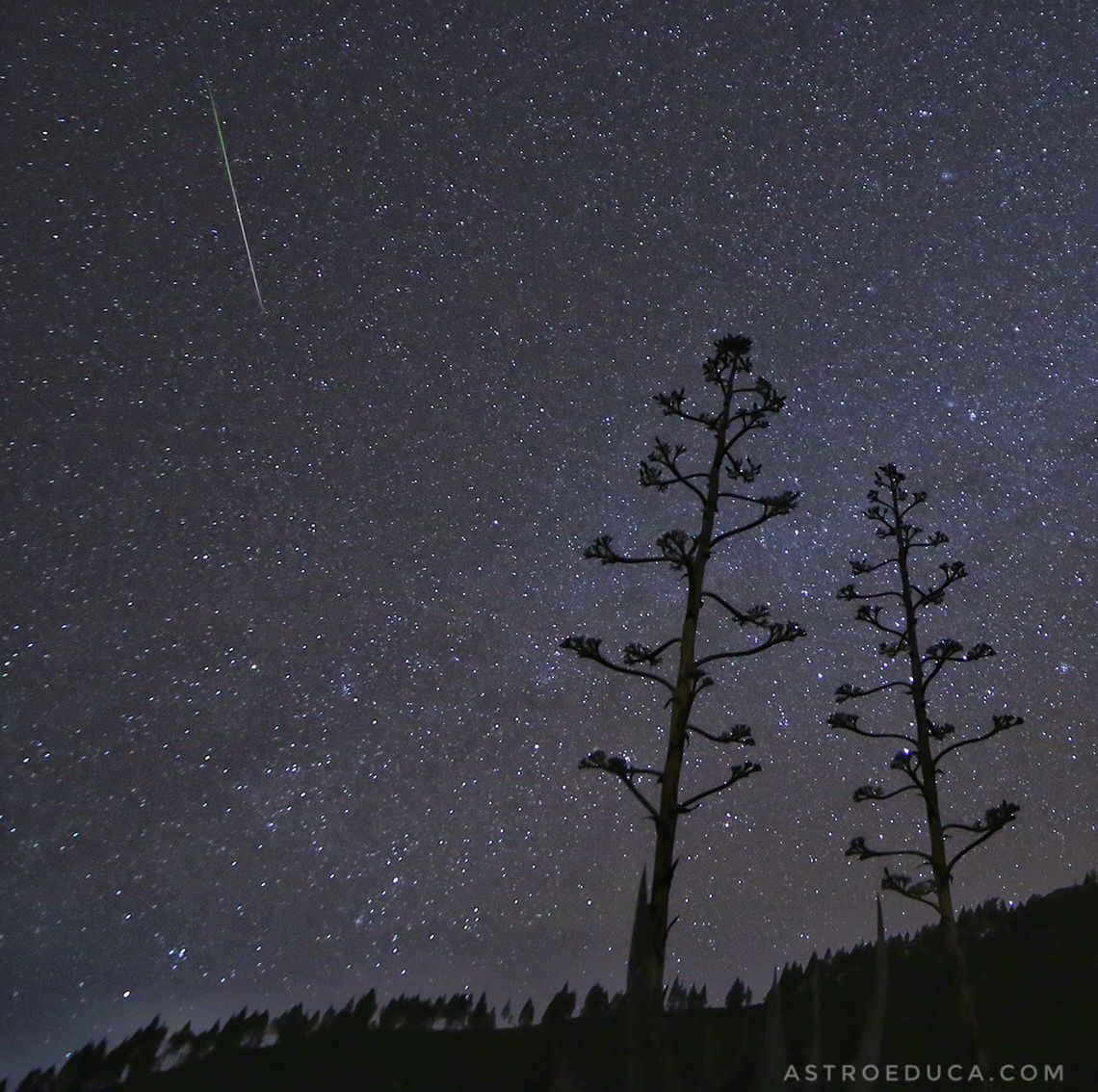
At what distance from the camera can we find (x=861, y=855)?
1149 cm

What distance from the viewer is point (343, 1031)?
15914mm

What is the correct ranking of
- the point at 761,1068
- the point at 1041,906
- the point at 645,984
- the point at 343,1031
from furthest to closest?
1. the point at 1041,906
2. the point at 343,1031
3. the point at 761,1068
4. the point at 645,984

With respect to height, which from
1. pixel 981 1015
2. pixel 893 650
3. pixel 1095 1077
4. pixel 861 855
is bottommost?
pixel 1095 1077

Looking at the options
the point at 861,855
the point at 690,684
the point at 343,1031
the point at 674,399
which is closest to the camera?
the point at 690,684

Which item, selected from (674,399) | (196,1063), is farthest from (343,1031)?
(674,399)

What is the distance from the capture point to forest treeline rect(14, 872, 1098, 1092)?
5.13m

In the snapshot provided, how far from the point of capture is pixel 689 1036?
11125 mm

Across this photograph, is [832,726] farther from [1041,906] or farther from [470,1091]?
[1041,906]

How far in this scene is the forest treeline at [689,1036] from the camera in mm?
5129

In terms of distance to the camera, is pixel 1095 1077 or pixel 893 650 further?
pixel 893 650

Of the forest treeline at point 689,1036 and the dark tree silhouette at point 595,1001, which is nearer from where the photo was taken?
the forest treeline at point 689,1036

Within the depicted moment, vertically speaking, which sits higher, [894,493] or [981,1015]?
[894,493]

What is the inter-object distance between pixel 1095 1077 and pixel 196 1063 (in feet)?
39.6

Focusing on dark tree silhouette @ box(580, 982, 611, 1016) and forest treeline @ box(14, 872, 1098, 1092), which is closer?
forest treeline @ box(14, 872, 1098, 1092)
